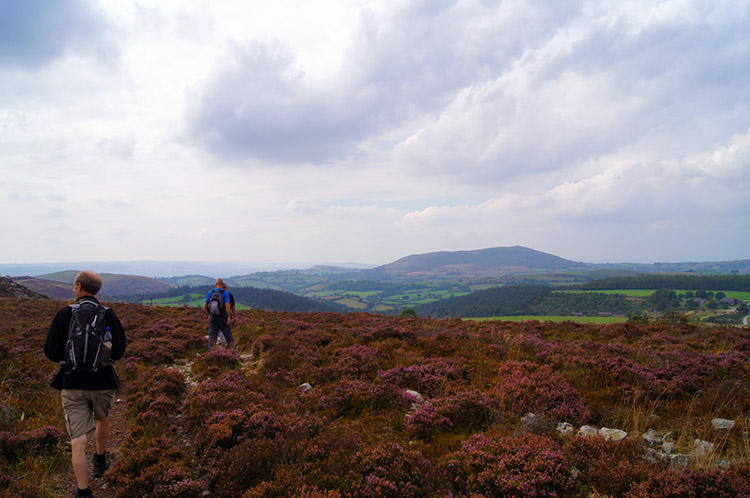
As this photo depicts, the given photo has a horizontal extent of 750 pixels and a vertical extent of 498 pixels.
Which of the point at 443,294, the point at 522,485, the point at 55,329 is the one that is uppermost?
the point at 55,329

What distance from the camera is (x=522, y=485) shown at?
3941 millimetres

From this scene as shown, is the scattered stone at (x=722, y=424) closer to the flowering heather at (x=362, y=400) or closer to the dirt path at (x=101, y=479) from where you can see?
the flowering heather at (x=362, y=400)

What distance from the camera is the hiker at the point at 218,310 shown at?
11312 millimetres

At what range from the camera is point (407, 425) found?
5852mm

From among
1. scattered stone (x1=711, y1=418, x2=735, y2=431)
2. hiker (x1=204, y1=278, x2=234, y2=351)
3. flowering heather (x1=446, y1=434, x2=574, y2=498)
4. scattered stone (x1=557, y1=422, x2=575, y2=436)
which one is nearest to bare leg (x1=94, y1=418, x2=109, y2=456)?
flowering heather (x1=446, y1=434, x2=574, y2=498)

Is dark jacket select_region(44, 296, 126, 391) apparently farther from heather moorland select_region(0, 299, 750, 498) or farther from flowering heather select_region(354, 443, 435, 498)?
flowering heather select_region(354, 443, 435, 498)

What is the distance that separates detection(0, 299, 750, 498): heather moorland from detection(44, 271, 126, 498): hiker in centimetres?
81

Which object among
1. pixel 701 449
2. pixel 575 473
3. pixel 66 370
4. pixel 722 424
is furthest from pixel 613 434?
pixel 66 370

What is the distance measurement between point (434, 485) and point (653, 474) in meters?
2.66

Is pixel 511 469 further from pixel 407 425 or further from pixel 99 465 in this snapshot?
pixel 99 465

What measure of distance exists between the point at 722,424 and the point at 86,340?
413 inches

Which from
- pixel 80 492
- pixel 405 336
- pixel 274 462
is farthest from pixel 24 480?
pixel 405 336

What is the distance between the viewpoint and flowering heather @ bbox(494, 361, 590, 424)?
20.3 ft

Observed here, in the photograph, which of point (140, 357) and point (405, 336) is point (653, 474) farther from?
point (140, 357)
